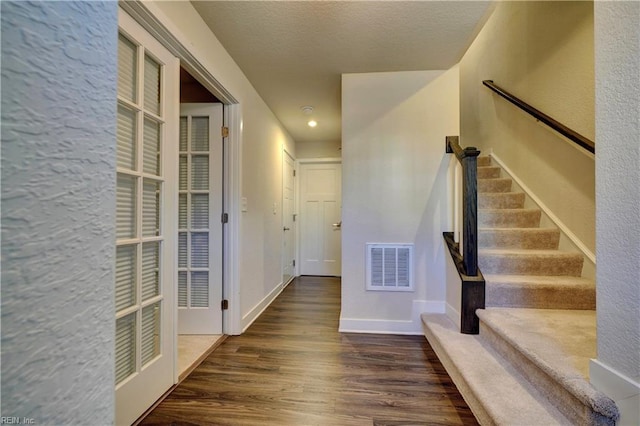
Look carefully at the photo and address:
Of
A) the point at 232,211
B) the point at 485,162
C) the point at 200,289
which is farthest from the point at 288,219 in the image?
the point at 485,162

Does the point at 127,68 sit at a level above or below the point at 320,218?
above

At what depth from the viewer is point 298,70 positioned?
7.66ft

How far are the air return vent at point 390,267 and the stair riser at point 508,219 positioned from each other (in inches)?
31.6

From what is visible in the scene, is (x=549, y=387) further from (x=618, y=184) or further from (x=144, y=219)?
A: (x=144, y=219)

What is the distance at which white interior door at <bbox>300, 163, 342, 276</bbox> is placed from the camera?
4.50m

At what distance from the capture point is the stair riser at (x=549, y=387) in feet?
3.12

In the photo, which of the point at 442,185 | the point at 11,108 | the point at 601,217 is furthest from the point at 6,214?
the point at 442,185

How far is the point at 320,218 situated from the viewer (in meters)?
4.55

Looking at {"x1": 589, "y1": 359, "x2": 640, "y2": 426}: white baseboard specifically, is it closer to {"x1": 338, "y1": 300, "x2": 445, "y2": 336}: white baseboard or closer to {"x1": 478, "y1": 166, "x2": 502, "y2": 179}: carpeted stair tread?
{"x1": 338, "y1": 300, "x2": 445, "y2": 336}: white baseboard

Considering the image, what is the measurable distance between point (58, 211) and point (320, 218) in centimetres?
424

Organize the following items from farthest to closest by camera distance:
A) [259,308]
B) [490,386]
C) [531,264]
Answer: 1. [259,308]
2. [531,264]
3. [490,386]

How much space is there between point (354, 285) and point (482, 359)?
111 cm

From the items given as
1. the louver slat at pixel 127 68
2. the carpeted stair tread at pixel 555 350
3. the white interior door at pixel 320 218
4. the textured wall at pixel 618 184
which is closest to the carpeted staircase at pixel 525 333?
the carpeted stair tread at pixel 555 350

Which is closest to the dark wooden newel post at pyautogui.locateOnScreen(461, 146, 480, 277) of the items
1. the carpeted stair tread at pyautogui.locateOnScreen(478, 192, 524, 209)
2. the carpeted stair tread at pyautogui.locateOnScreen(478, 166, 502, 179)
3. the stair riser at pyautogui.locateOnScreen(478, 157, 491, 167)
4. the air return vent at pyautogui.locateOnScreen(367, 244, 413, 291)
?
the air return vent at pyautogui.locateOnScreen(367, 244, 413, 291)
